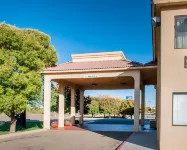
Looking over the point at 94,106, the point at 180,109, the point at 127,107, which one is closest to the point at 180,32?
the point at 180,109

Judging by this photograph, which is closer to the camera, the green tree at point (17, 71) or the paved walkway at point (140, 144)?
the paved walkway at point (140, 144)

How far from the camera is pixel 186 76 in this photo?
36.6 ft

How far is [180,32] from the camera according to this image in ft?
37.3

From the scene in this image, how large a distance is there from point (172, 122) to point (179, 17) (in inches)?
172

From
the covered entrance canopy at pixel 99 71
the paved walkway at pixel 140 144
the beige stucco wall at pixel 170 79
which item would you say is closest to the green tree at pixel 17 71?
the covered entrance canopy at pixel 99 71

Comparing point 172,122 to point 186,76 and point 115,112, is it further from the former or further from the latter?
point 115,112

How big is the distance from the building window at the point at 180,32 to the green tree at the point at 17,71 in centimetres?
1267

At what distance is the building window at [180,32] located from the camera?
1135cm

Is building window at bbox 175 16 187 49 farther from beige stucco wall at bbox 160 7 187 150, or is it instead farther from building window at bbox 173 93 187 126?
building window at bbox 173 93 187 126

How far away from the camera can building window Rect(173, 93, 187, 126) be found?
10992 mm

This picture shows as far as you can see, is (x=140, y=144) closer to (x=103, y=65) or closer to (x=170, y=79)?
(x=170, y=79)

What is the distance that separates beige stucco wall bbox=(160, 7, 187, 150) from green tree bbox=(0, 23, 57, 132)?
40.2 ft

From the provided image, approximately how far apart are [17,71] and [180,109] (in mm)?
14214

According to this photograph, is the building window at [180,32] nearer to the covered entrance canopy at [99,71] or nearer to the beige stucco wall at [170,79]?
the beige stucco wall at [170,79]
